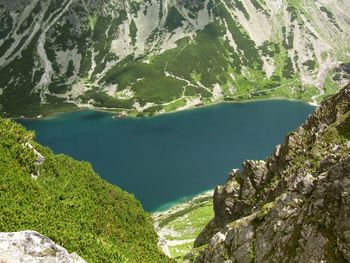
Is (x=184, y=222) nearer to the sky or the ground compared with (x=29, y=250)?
nearer to the ground

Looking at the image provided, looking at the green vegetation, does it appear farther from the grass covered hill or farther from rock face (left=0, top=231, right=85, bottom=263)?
rock face (left=0, top=231, right=85, bottom=263)

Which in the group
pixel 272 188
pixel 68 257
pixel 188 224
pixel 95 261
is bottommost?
pixel 188 224

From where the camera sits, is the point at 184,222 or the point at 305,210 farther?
the point at 184,222

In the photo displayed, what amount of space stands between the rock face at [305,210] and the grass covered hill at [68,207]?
9.07m

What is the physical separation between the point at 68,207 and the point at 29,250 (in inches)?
986

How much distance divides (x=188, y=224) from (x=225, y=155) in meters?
69.8

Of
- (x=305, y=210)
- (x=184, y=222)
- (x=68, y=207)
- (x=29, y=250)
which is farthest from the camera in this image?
(x=184, y=222)

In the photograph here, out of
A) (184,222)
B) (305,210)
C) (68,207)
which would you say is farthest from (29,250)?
(184,222)

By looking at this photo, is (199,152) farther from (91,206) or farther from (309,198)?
(309,198)

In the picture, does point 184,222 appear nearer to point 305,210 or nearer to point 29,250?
point 305,210

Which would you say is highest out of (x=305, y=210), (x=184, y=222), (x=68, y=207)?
(x=68, y=207)

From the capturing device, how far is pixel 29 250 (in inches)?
972

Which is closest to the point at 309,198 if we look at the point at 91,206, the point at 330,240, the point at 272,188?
the point at 330,240

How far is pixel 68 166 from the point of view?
63250 millimetres
